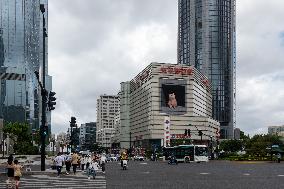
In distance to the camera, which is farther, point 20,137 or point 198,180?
point 20,137

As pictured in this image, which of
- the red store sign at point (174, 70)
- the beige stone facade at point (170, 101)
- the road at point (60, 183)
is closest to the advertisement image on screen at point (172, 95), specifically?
the beige stone facade at point (170, 101)

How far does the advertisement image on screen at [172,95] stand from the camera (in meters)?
177

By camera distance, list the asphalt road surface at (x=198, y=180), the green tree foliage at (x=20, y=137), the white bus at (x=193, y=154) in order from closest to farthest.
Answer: the asphalt road surface at (x=198, y=180) < the white bus at (x=193, y=154) < the green tree foliage at (x=20, y=137)

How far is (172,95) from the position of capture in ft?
583

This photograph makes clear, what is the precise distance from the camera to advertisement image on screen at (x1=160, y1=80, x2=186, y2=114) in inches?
6954

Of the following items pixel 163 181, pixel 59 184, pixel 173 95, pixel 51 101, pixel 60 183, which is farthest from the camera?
pixel 173 95

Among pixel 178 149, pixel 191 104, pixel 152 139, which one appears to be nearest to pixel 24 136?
pixel 178 149

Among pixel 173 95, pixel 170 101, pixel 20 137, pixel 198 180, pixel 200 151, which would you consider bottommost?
pixel 200 151

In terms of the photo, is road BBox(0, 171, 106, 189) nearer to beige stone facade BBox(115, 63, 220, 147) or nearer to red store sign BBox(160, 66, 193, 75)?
beige stone facade BBox(115, 63, 220, 147)

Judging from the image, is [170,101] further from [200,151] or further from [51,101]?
[51,101]

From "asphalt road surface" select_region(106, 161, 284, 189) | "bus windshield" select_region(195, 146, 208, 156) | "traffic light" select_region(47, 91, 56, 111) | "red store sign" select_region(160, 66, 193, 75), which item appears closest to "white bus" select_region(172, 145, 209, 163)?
"bus windshield" select_region(195, 146, 208, 156)

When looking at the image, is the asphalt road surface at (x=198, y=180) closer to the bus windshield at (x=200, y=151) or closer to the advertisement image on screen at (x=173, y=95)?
the bus windshield at (x=200, y=151)

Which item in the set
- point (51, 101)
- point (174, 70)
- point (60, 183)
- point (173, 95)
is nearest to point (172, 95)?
point (173, 95)

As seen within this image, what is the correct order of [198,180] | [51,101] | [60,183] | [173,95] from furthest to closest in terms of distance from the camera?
[173,95] → [51,101] → [198,180] → [60,183]
